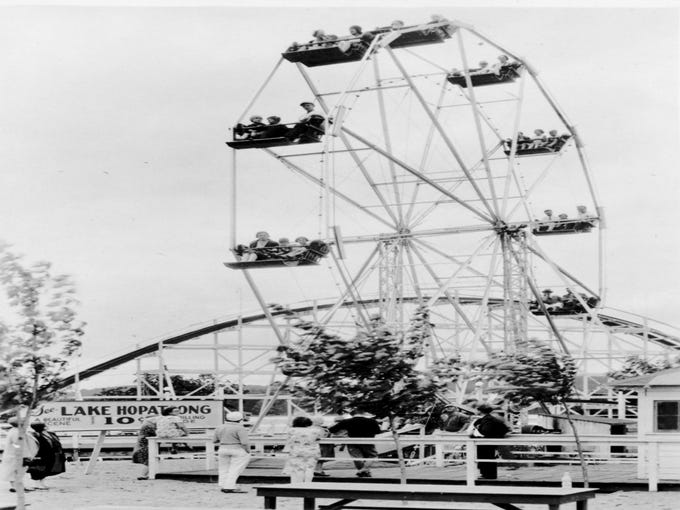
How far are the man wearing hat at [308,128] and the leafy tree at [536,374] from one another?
12618 mm

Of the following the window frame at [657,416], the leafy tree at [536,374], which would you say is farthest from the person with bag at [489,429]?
the window frame at [657,416]

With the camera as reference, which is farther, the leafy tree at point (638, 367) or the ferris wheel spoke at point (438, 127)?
the leafy tree at point (638, 367)

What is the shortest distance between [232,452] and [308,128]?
40.6 ft

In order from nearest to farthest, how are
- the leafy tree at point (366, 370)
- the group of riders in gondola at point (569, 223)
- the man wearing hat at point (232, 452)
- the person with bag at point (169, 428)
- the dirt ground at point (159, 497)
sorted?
1. the dirt ground at point (159, 497)
2. the leafy tree at point (366, 370)
3. the man wearing hat at point (232, 452)
4. the person with bag at point (169, 428)
5. the group of riders in gondola at point (569, 223)

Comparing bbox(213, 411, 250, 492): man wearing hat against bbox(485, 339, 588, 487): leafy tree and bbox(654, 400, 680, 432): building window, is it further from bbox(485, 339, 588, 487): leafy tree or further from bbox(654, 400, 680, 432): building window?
bbox(654, 400, 680, 432): building window

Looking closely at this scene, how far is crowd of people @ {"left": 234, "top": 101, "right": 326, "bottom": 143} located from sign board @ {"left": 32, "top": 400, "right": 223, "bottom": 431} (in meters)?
7.62

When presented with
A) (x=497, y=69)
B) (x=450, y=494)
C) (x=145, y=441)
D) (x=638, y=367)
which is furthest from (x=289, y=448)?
(x=638, y=367)

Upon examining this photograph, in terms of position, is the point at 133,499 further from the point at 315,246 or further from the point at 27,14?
the point at 315,246

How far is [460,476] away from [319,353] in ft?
16.4

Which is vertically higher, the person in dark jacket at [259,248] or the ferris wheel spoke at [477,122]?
the ferris wheel spoke at [477,122]

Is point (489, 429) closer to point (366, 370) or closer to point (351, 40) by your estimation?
point (366, 370)

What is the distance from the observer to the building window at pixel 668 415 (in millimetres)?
21375

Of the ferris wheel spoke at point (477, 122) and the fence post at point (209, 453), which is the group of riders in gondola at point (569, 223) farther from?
the fence post at point (209, 453)

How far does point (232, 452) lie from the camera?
21.4 metres
